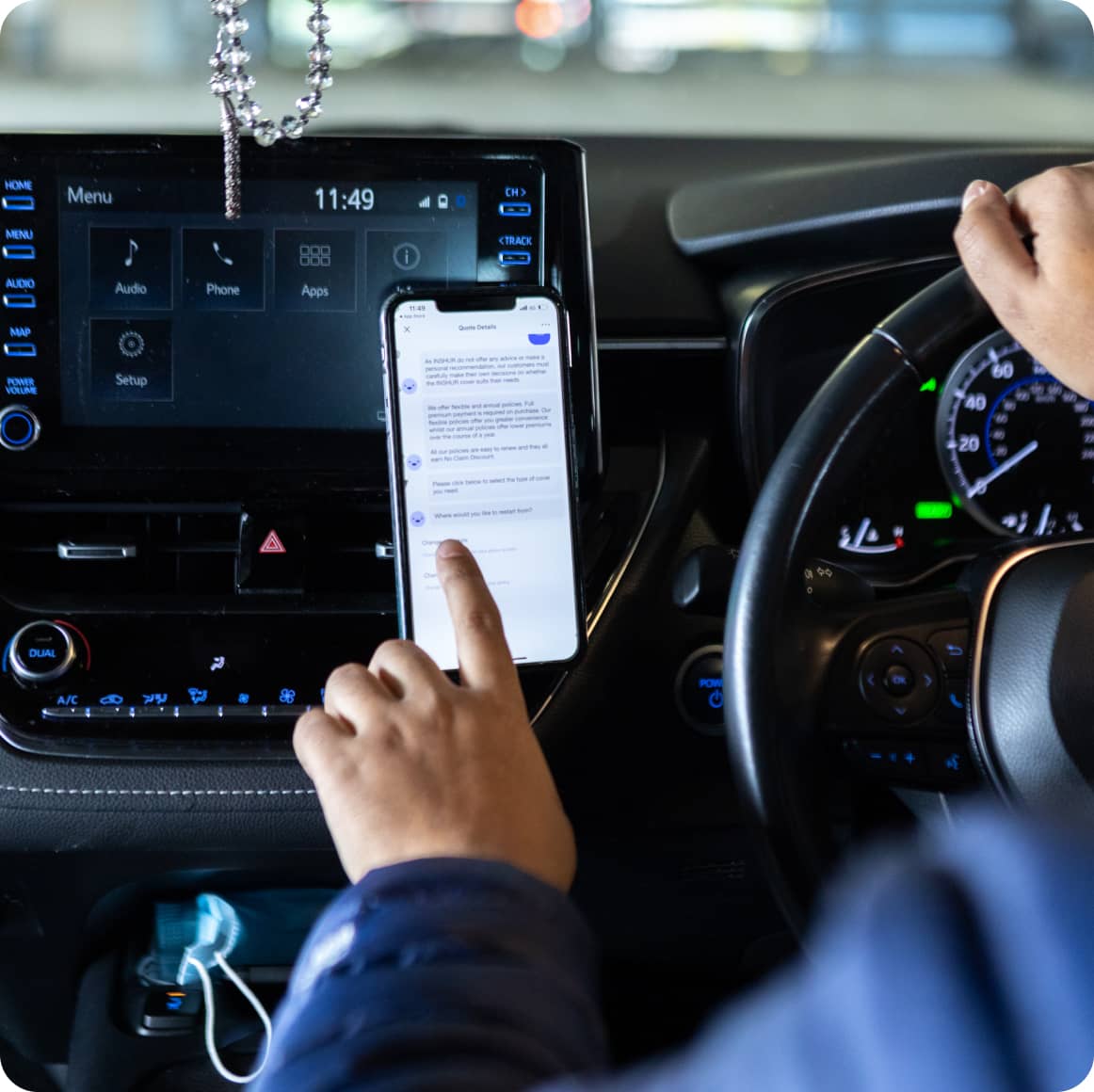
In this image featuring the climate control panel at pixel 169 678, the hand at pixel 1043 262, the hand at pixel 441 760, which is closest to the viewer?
the hand at pixel 441 760

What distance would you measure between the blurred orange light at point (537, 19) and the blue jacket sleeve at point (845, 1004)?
3.01 feet

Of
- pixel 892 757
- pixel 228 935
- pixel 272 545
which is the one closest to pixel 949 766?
pixel 892 757

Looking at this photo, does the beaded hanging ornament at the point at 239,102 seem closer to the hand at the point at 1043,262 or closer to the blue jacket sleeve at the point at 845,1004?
the hand at the point at 1043,262

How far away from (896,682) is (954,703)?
4 centimetres

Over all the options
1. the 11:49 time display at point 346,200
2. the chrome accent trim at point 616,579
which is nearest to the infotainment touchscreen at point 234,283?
the 11:49 time display at point 346,200

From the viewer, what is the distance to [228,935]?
1164 millimetres

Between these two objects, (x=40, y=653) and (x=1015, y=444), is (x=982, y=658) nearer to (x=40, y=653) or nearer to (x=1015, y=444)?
(x=1015, y=444)

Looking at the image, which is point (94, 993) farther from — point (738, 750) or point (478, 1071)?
point (478, 1071)

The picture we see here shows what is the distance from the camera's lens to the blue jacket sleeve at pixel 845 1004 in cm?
31

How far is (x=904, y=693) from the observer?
2.95 ft

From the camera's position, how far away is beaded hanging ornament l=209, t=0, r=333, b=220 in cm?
98

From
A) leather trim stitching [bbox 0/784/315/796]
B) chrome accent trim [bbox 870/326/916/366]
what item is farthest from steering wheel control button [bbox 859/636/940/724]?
leather trim stitching [bbox 0/784/315/796]

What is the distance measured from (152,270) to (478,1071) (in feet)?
2.32

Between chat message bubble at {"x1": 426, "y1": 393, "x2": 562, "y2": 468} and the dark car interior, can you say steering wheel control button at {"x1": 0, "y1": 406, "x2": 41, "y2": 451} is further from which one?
chat message bubble at {"x1": 426, "y1": 393, "x2": 562, "y2": 468}
